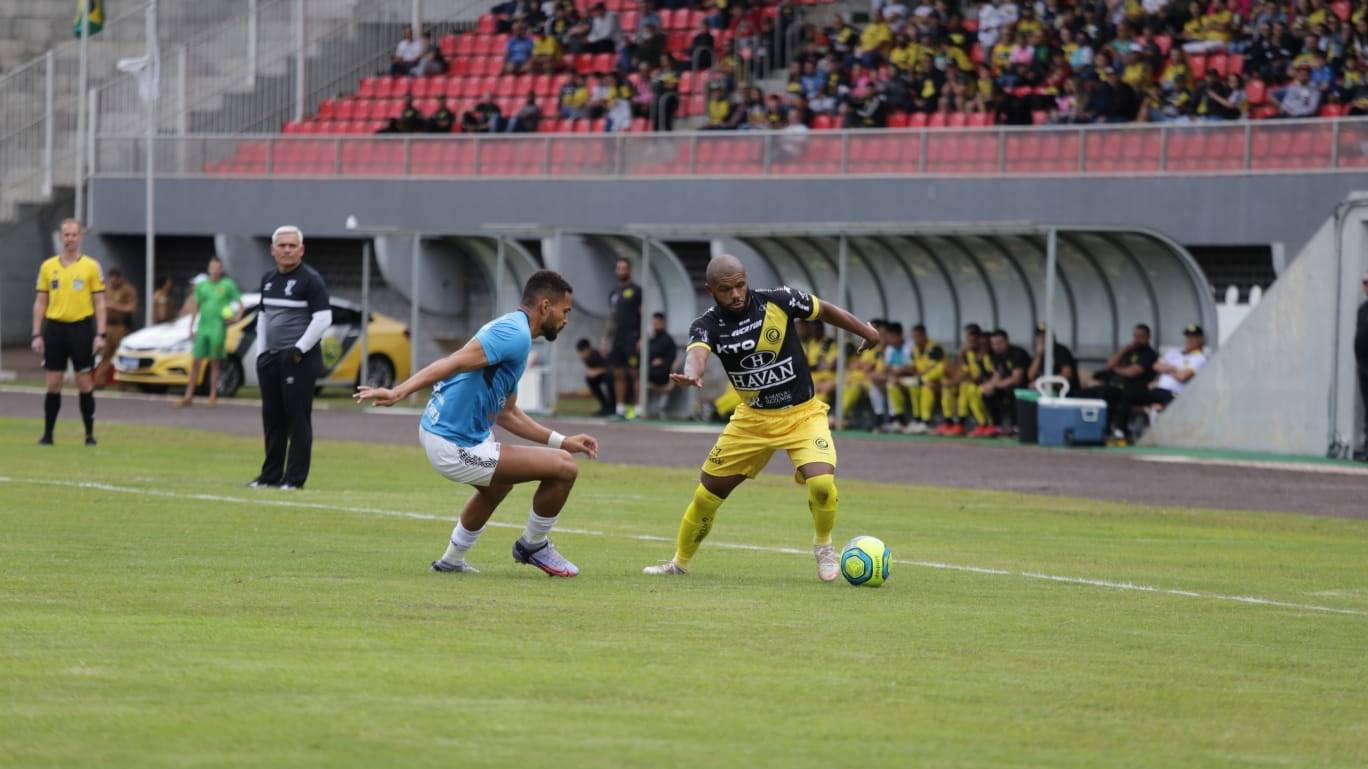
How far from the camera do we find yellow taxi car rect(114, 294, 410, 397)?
34.1 meters

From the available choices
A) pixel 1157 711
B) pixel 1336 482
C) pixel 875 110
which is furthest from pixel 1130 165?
pixel 1157 711

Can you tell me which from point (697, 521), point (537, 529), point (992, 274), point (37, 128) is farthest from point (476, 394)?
point (37, 128)

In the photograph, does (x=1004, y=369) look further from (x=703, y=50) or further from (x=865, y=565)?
(x=865, y=565)

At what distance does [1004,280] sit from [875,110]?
212 inches

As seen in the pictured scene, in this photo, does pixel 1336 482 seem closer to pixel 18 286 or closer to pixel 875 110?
pixel 875 110

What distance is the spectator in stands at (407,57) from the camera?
41.5 metres

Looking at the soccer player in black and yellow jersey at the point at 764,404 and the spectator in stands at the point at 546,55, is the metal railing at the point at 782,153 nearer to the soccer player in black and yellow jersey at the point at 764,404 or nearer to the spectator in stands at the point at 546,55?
the spectator in stands at the point at 546,55

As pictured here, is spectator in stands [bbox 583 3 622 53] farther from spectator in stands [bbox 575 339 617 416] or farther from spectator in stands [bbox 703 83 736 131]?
spectator in stands [bbox 575 339 617 416]

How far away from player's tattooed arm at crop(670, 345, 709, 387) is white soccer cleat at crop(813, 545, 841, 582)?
1.23 metres

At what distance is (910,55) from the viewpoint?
3438cm

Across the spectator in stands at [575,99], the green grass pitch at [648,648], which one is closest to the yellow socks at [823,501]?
the green grass pitch at [648,648]

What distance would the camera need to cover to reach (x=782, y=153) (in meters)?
33.4

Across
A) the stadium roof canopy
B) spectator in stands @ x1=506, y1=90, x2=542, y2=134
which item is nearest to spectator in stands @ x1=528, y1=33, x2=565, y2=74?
spectator in stands @ x1=506, y1=90, x2=542, y2=134

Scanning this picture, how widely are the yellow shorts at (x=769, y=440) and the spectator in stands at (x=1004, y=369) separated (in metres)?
16.8
